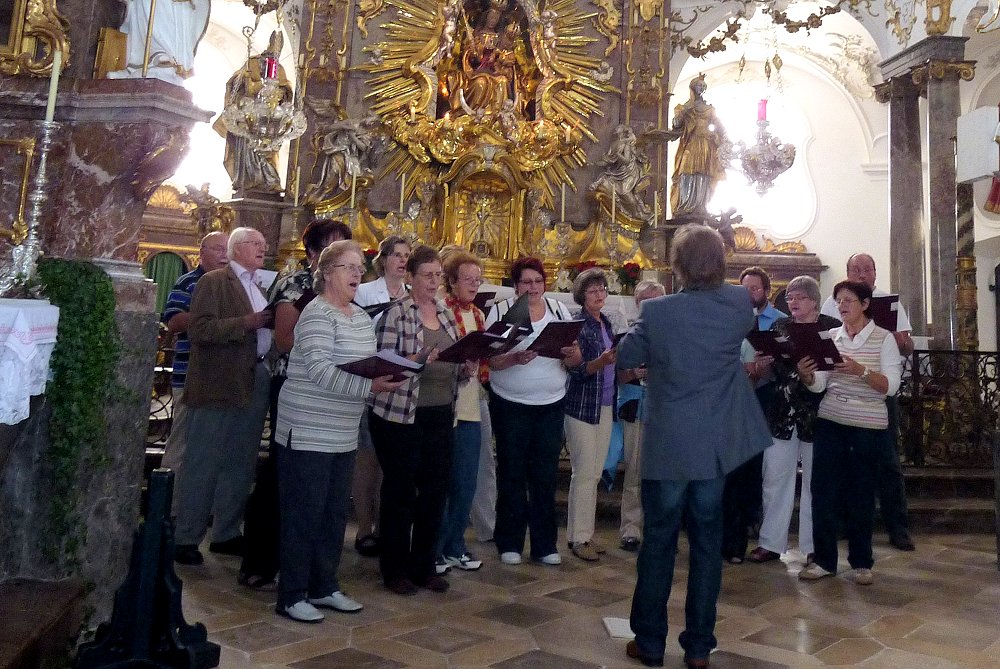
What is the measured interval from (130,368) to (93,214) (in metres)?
0.73

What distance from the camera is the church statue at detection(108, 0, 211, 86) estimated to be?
376 cm

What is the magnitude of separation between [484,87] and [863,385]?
6733mm

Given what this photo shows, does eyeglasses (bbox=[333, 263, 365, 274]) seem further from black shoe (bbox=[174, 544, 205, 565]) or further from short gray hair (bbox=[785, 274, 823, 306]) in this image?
short gray hair (bbox=[785, 274, 823, 306])

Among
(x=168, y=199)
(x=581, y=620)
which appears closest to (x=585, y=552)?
(x=581, y=620)

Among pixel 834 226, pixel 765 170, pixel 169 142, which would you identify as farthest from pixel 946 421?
pixel 834 226

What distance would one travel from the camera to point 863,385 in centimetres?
445

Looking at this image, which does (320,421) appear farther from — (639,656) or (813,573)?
(813,573)

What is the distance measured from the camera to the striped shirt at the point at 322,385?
11.0 feet

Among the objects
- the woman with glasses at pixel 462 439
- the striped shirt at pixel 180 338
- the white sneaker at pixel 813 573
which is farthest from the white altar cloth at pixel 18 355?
the white sneaker at pixel 813 573

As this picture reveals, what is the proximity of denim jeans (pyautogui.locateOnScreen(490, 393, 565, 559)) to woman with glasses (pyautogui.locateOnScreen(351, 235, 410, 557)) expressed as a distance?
691 millimetres

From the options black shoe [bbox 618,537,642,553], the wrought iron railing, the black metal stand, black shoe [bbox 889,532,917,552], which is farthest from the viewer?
Result: the wrought iron railing

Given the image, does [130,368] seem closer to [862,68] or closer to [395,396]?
[395,396]

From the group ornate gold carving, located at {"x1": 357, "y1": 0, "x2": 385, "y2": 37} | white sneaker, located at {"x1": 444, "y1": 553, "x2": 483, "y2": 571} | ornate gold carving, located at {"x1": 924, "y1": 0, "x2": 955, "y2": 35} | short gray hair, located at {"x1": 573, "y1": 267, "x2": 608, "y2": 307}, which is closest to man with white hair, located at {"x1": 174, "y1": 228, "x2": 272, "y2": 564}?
white sneaker, located at {"x1": 444, "y1": 553, "x2": 483, "y2": 571}

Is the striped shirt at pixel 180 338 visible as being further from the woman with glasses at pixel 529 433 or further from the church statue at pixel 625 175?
the church statue at pixel 625 175
